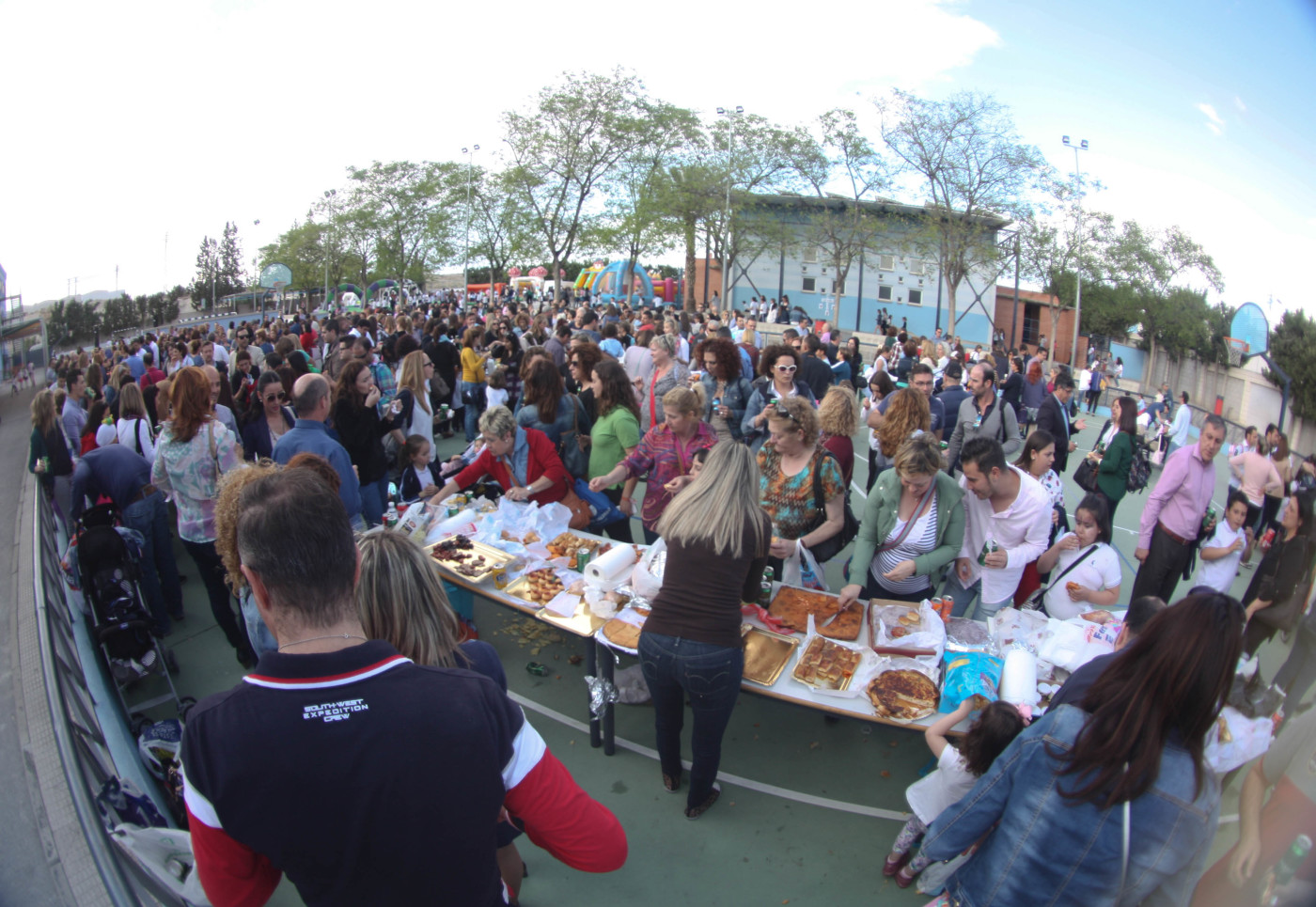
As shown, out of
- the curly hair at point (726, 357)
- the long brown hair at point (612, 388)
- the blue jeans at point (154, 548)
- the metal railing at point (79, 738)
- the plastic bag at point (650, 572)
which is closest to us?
the metal railing at point (79, 738)

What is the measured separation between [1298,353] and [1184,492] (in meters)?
2.98

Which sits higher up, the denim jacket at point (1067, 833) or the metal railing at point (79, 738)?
the denim jacket at point (1067, 833)

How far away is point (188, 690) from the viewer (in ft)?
13.3

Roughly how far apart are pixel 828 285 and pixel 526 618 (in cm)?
3878

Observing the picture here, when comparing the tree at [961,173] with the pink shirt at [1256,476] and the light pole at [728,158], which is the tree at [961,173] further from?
the pink shirt at [1256,476]

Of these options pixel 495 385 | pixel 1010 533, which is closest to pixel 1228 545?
pixel 1010 533

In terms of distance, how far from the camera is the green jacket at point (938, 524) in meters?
3.48

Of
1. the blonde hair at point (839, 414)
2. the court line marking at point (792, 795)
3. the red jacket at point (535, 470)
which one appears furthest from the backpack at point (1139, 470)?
the red jacket at point (535, 470)

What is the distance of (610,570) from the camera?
11.8 feet

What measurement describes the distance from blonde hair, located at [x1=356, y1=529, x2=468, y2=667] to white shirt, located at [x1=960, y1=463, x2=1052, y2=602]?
9.15 ft

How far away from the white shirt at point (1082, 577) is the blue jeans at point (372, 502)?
14.4ft

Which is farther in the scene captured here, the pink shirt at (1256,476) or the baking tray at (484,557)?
the baking tray at (484,557)

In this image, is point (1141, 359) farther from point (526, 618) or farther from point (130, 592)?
point (130, 592)

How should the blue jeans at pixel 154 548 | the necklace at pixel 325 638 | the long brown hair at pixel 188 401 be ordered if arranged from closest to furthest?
the necklace at pixel 325 638 < the long brown hair at pixel 188 401 < the blue jeans at pixel 154 548
